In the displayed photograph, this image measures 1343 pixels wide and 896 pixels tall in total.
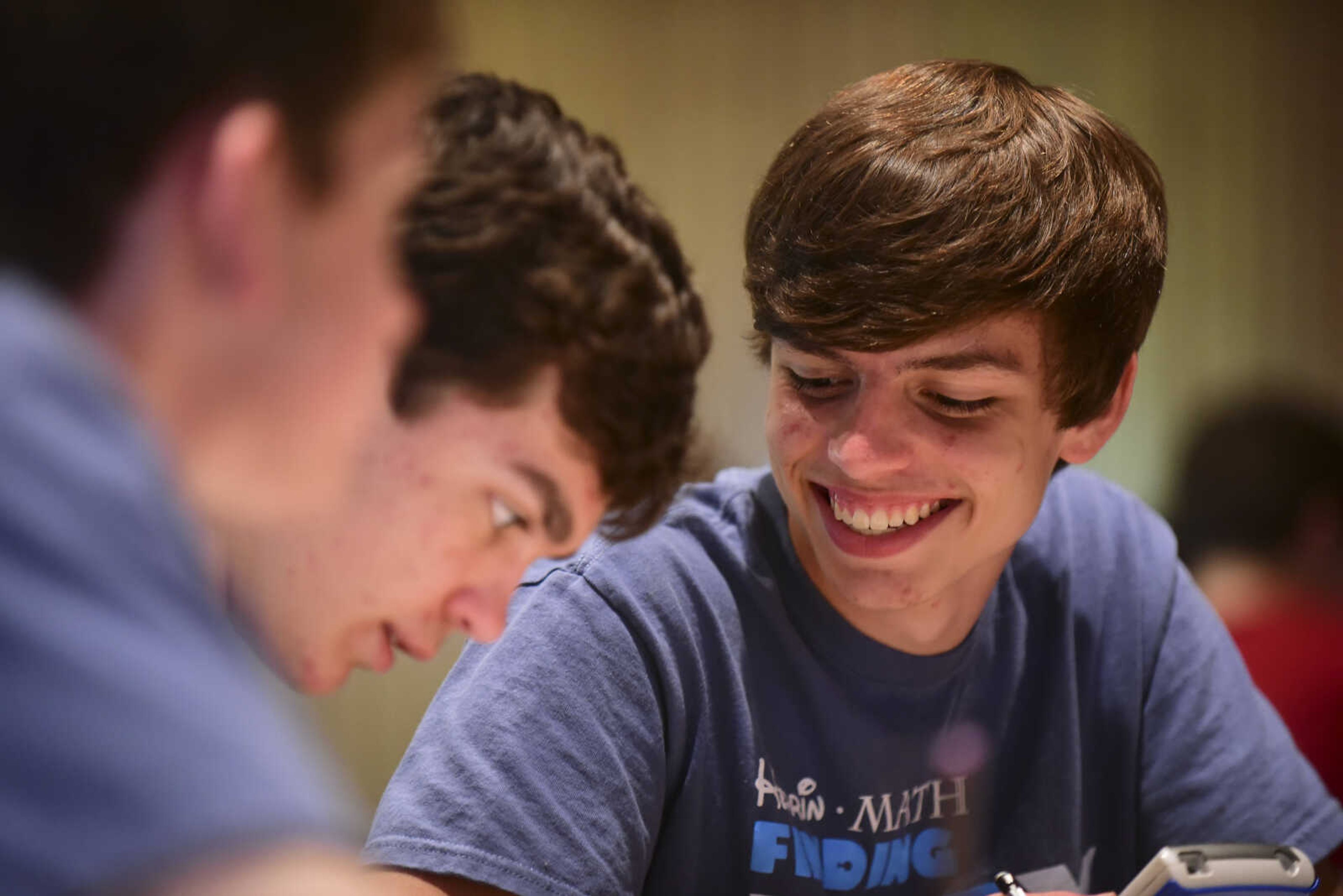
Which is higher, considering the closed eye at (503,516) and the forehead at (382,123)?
the forehead at (382,123)

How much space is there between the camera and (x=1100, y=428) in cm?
130

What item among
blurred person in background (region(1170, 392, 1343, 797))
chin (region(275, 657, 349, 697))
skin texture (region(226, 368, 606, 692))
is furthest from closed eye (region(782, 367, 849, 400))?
blurred person in background (region(1170, 392, 1343, 797))

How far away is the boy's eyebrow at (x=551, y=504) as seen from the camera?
0.76 m

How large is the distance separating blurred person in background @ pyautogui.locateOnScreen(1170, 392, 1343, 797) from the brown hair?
1760 millimetres

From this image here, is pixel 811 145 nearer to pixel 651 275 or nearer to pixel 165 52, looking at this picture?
pixel 651 275

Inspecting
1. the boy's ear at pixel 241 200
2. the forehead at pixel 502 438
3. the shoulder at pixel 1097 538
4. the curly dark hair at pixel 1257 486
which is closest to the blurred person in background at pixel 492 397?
the forehead at pixel 502 438

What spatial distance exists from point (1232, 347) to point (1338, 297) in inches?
12.1

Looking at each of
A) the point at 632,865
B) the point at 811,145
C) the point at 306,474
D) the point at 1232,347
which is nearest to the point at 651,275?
the point at 306,474

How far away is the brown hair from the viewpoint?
18.9 inches

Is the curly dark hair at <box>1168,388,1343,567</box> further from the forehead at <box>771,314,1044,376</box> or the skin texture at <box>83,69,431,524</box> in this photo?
the skin texture at <box>83,69,431,524</box>

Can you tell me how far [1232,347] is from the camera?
3252 millimetres

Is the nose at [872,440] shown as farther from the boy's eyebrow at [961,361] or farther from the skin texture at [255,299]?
the skin texture at [255,299]

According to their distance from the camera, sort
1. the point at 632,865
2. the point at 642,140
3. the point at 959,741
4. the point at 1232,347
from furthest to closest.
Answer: the point at 1232,347, the point at 642,140, the point at 959,741, the point at 632,865

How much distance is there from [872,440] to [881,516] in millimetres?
79
